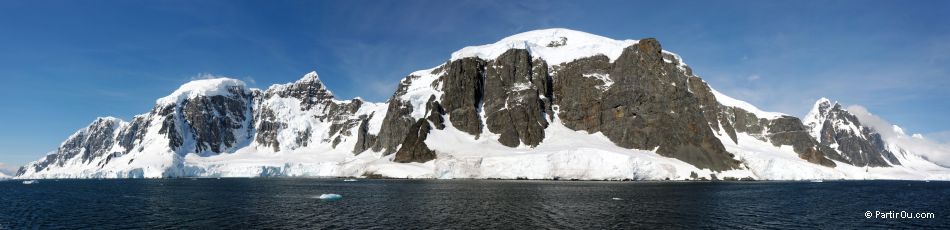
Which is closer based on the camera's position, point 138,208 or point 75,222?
point 75,222

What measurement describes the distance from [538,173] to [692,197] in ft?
265

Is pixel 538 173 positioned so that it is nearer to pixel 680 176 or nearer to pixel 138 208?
pixel 680 176

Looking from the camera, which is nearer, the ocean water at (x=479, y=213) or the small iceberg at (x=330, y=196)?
the ocean water at (x=479, y=213)

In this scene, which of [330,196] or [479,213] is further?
[330,196]

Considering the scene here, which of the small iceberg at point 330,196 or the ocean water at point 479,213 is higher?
the small iceberg at point 330,196

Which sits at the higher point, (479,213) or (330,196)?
(330,196)

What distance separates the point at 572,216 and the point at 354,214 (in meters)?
24.5

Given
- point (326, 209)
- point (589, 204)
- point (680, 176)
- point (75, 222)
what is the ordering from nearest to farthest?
1. point (75, 222)
2. point (326, 209)
3. point (589, 204)
4. point (680, 176)

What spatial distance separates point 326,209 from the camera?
72625 millimetres

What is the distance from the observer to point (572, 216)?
64562 millimetres

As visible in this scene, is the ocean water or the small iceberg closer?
the ocean water

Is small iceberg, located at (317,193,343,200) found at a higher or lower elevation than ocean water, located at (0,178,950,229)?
higher

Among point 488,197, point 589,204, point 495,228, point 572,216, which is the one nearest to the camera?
point 495,228

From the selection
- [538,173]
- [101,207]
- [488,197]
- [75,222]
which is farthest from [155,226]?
[538,173]
